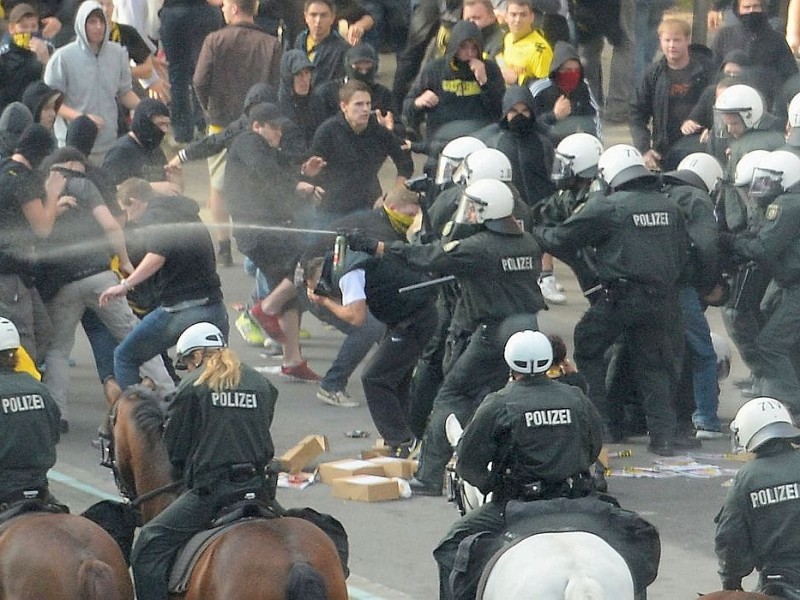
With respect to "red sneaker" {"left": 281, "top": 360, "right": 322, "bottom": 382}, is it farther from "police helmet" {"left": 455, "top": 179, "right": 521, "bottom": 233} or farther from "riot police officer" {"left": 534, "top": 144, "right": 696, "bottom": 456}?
"police helmet" {"left": 455, "top": 179, "right": 521, "bottom": 233}

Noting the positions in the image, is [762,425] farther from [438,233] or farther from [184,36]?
[184,36]

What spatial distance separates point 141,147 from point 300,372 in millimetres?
2097

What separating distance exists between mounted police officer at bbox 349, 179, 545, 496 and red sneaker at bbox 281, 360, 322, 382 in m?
2.91

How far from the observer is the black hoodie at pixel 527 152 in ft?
49.2

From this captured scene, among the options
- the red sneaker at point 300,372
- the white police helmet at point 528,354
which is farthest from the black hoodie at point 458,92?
the white police helmet at point 528,354

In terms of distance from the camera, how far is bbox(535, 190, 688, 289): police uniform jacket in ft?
40.3

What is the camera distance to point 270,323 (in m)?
14.6

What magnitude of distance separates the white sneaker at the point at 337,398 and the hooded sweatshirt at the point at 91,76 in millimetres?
3963

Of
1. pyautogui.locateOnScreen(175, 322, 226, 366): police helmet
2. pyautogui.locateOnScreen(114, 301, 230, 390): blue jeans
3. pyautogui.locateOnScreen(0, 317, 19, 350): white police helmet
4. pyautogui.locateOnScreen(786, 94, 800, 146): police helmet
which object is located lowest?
pyautogui.locateOnScreen(114, 301, 230, 390): blue jeans

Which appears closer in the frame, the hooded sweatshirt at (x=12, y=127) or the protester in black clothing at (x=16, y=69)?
the hooded sweatshirt at (x=12, y=127)

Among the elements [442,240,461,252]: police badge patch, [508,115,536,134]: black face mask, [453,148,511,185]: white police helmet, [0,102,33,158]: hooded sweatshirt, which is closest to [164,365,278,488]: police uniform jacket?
[442,240,461,252]: police badge patch

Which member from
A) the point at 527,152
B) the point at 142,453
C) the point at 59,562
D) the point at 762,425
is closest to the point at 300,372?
the point at 527,152

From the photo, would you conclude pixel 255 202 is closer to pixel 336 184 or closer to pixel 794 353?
pixel 336 184

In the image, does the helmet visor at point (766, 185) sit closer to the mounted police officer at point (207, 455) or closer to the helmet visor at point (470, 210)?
the helmet visor at point (470, 210)
